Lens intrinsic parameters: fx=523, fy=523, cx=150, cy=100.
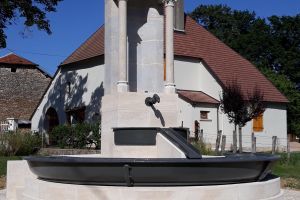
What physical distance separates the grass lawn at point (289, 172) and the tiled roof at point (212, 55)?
16277 millimetres

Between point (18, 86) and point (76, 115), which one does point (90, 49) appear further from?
point (18, 86)

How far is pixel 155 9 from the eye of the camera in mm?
13297

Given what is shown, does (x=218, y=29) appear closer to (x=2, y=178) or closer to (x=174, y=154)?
(x=2, y=178)

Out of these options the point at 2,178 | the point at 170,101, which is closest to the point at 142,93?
the point at 170,101

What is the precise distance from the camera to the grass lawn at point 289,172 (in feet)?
49.8

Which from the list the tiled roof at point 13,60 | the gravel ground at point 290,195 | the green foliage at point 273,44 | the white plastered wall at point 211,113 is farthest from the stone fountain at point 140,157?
the green foliage at point 273,44

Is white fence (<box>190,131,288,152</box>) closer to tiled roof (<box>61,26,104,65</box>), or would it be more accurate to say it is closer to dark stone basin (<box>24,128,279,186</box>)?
tiled roof (<box>61,26,104,65</box>)

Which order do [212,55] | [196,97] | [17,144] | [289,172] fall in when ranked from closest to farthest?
1. [289,172]
2. [17,144]
3. [196,97]
4. [212,55]

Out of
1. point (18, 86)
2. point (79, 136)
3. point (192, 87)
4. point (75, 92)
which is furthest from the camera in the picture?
point (18, 86)

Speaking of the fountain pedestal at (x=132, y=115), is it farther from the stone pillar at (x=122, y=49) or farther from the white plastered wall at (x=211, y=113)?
the white plastered wall at (x=211, y=113)

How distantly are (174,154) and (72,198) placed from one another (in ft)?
10.2

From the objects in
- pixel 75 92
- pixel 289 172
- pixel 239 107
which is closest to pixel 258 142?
pixel 239 107

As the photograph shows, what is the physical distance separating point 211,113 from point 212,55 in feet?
21.4

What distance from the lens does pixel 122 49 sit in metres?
12.3
